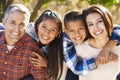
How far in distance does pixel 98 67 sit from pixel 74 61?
0.25 metres

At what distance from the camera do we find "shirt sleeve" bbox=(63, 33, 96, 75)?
3674 millimetres

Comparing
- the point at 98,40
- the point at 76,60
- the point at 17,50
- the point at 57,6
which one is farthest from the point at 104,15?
the point at 57,6

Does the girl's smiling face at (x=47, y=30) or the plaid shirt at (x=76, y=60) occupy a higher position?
the girl's smiling face at (x=47, y=30)

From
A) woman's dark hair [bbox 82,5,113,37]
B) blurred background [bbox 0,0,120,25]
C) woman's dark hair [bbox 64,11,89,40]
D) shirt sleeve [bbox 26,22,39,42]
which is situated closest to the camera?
woman's dark hair [bbox 82,5,113,37]

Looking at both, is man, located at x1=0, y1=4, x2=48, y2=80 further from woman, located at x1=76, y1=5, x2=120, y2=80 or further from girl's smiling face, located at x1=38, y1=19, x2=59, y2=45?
woman, located at x1=76, y1=5, x2=120, y2=80

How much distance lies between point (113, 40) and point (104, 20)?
250 mm

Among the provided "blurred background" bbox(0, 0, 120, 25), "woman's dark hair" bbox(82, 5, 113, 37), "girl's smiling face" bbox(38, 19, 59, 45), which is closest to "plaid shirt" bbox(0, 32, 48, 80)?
"girl's smiling face" bbox(38, 19, 59, 45)

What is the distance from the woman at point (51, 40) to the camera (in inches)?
146

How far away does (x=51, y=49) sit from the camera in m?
3.78

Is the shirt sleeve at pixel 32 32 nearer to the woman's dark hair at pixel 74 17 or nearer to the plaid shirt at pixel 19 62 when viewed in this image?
the plaid shirt at pixel 19 62

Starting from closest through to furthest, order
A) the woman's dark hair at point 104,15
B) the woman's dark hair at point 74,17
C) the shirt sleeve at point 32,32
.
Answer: the woman's dark hair at point 104,15 → the woman's dark hair at point 74,17 → the shirt sleeve at point 32,32

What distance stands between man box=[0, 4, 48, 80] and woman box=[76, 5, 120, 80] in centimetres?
47

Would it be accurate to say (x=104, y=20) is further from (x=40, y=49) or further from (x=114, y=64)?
(x=40, y=49)

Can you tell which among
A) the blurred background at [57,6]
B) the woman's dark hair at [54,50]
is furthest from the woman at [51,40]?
the blurred background at [57,6]
